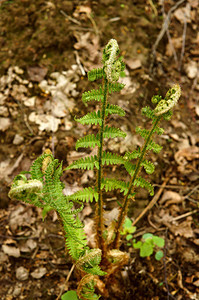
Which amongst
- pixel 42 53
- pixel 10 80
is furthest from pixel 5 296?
pixel 42 53

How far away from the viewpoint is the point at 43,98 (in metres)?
3.74

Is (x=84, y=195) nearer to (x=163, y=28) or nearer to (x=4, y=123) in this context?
(x=4, y=123)

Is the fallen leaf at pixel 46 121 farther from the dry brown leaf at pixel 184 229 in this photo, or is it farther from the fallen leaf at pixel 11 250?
the dry brown leaf at pixel 184 229

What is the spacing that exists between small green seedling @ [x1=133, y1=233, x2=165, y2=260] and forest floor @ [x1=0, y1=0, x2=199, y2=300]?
0.15 meters

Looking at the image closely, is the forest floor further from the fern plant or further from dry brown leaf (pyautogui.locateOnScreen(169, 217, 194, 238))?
the fern plant

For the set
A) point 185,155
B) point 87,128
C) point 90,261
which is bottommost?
point 185,155

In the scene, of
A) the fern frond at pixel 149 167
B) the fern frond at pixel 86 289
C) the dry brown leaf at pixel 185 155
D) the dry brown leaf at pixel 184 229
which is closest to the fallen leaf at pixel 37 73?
the dry brown leaf at pixel 185 155

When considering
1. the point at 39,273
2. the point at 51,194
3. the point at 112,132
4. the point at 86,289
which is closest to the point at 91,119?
the point at 112,132

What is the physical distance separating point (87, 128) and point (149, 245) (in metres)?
1.69

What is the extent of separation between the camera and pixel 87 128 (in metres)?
3.53

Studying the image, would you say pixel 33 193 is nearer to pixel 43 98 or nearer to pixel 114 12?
pixel 43 98

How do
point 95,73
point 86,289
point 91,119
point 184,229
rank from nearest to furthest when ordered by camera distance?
point 95,73, point 91,119, point 86,289, point 184,229

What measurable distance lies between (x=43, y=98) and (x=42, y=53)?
0.79 meters

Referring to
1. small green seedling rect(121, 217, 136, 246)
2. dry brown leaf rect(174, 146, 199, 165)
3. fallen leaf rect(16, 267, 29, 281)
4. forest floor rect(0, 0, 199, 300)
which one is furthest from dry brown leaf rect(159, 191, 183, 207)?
fallen leaf rect(16, 267, 29, 281)
